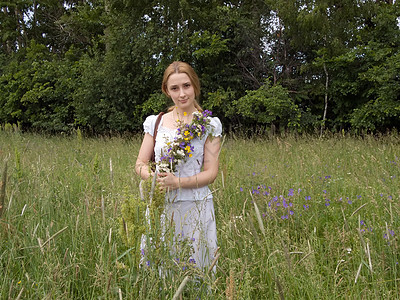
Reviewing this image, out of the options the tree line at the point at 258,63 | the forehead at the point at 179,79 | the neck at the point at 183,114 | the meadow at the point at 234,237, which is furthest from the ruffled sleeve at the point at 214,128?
the tree line at the point at 258,63

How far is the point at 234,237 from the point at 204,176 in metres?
0.53

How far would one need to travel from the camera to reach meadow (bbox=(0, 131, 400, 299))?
1275 mm

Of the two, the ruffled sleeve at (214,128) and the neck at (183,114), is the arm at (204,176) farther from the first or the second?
the neck at (183,114)

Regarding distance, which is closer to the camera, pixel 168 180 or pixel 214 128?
pixel 168 180

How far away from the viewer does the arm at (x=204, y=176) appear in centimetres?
163

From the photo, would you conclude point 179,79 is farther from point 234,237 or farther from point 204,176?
point 234,237

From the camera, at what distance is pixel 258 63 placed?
11.2 meters

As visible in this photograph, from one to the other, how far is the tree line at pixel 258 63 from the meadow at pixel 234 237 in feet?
16.7

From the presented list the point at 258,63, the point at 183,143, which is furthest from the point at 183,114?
the point at 258,63

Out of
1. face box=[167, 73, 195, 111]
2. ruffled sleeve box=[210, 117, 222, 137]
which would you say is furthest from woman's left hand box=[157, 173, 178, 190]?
face box=[167, 73, 195, 111]

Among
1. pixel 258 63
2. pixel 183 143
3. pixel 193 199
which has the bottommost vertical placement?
pixel 193 199

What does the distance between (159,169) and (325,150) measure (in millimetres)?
4633

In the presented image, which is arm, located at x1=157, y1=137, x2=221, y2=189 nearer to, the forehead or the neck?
the neck

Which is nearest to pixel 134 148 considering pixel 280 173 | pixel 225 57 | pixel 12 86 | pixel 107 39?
pixel 280 173
